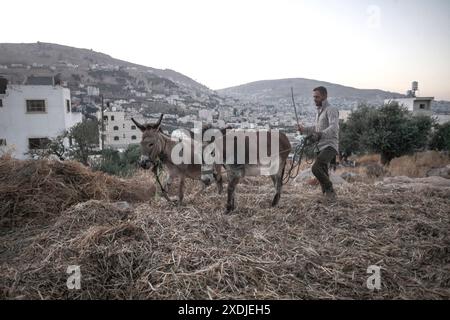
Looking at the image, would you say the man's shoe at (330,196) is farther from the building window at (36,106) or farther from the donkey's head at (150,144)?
the building window at (36,106)

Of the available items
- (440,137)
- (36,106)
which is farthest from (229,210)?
(440,137)

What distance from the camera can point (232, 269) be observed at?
151 inches

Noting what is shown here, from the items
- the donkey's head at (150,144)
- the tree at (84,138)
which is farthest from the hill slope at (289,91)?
the donkey's head at (150,144)

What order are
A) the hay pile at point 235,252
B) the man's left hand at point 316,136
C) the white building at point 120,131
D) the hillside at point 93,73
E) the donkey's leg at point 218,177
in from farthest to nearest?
1. the hillside at point 93,73
2. the white building at point 120,131
3. the donkey's leg at point 218,177
4. the man's left hand at point 316,136
5. the hay pile at point 235,252

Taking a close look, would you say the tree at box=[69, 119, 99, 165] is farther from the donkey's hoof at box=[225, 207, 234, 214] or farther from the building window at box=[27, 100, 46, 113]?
the donkey's hoof at box=[225, 207, 234, 214]

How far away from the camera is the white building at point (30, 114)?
102ft

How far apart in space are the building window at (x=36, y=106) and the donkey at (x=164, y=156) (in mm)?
31199

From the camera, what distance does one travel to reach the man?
21.0 ft

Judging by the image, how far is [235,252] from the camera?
14.4 feet

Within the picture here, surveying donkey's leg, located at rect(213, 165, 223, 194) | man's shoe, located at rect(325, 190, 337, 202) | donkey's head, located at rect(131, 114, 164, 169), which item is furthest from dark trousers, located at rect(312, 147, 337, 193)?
donkey's head, located at rect(131, 114, 164, 169)

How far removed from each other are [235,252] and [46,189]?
4.72 meters

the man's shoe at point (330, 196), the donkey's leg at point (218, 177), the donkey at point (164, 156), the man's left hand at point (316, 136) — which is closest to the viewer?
the donkey at point (164, 156)

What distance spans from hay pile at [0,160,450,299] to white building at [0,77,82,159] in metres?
30.1
